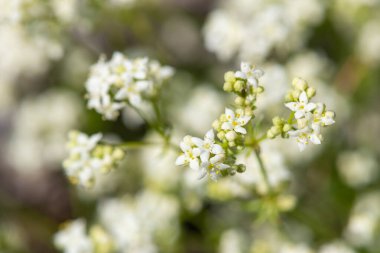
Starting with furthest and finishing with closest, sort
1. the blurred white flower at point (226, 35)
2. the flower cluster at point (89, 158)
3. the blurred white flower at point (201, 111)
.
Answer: the blurred white flower at point (201, 111) < the blurred white flower at point (226, 35) < the flower cluster at point (89, 158)

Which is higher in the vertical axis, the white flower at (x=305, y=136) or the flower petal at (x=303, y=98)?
the flower petal at (x=303, y=98)

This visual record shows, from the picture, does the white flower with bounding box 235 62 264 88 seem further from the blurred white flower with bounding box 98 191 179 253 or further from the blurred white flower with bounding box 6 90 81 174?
the blurred white flower with bounding box 6 90 81 174

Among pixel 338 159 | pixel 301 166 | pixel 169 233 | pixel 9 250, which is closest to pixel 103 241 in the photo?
pixel 169 233

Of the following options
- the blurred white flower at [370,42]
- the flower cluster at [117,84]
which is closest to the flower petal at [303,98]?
the flower cluster at [117,84]

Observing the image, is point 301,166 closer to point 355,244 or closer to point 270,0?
point 355,244

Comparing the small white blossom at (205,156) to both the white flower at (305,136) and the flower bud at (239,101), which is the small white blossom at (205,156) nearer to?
the flower bud at (239,101)

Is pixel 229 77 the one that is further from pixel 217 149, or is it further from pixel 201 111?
pixel 201 111

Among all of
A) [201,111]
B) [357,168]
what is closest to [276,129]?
[201,111]
